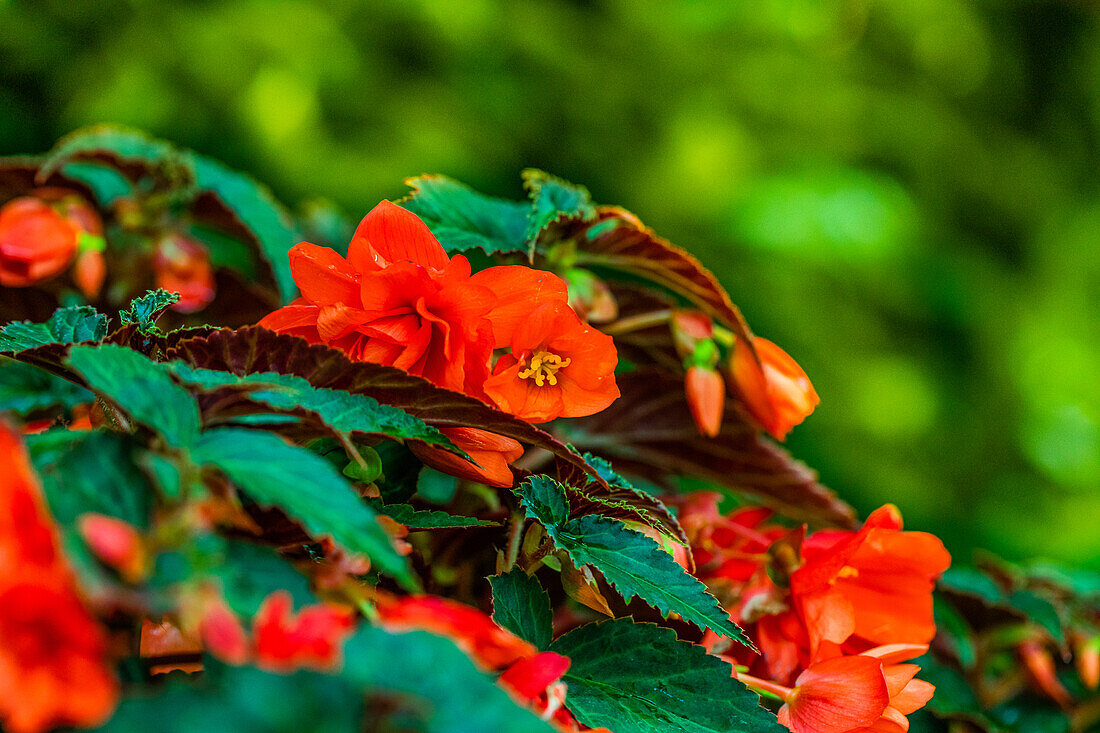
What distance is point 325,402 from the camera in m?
0.30

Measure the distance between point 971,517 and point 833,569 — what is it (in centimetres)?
136

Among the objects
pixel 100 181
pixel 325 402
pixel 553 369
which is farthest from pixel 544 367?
pixel 100 181

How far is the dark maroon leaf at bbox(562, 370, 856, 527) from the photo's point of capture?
1.94 feet

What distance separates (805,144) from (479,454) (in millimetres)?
1447

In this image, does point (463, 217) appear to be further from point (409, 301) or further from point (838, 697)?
point (838, 697)

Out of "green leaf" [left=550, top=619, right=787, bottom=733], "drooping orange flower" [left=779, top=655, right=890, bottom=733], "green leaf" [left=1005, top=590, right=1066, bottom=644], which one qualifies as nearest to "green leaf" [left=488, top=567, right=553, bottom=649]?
"green leaf" [left=550, top=619, right=787, bottom=733]

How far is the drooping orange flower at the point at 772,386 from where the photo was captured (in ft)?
1.68

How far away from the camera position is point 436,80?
1441 mm

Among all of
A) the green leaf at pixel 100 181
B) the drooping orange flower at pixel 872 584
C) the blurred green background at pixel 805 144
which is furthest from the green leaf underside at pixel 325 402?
the blurred green background at pixel 805 144

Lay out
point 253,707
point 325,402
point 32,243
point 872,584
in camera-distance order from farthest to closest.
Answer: point 32,243 < point 872,584 < point 325,402 < point 253,707

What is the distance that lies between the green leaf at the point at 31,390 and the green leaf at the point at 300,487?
0.14 meters

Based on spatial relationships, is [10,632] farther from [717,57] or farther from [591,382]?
[717,57]

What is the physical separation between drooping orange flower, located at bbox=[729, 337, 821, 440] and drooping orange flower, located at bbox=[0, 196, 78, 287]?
461mm

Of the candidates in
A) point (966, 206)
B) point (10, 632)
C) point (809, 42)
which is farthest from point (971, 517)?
point (10, 632)
